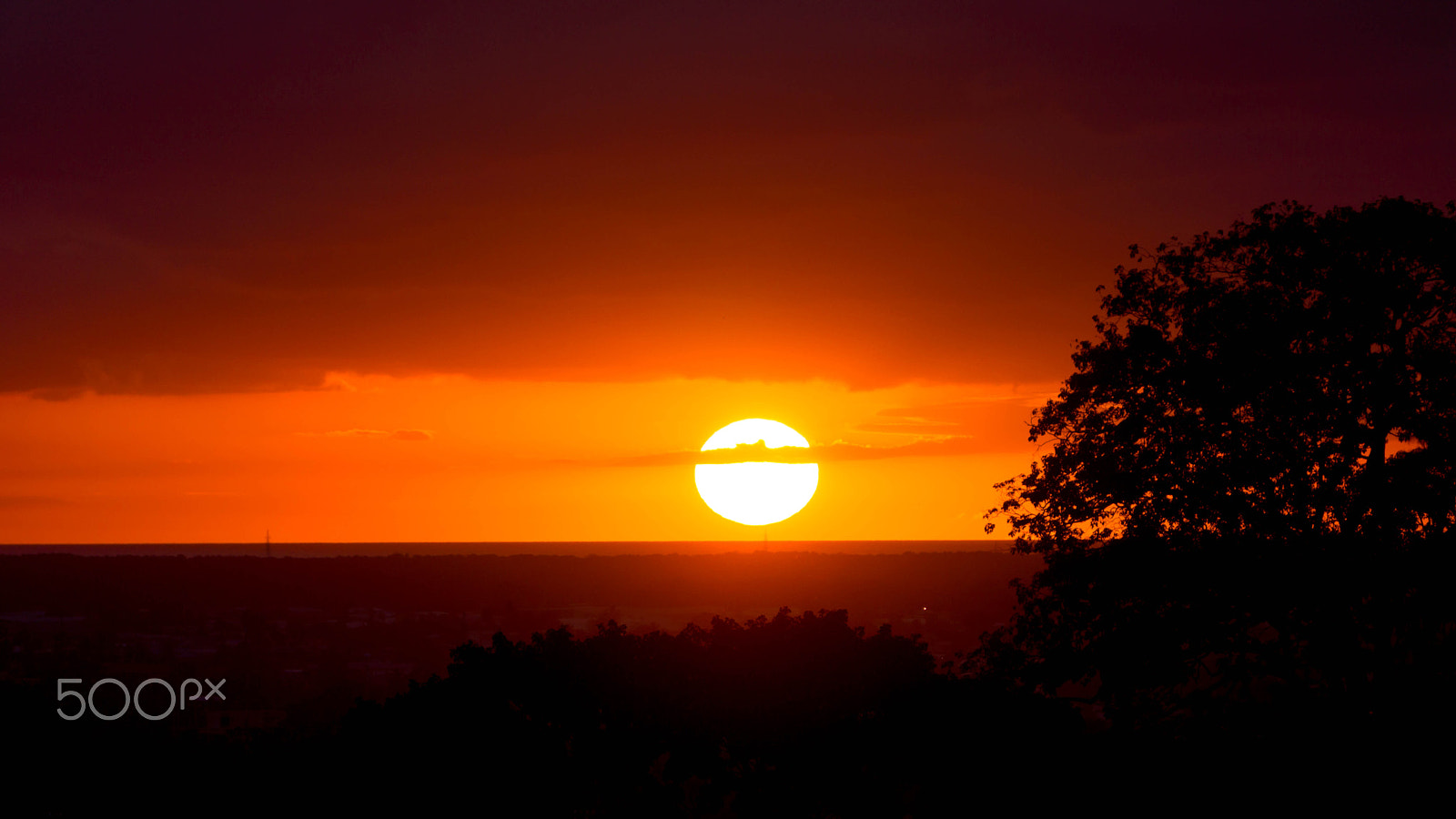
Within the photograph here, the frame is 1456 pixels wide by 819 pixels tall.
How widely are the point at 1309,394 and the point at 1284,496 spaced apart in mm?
1994

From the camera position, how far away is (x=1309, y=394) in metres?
26.1

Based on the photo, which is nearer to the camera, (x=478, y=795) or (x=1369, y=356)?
(x=478, y=795)

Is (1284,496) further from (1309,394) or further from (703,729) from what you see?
(703,729)

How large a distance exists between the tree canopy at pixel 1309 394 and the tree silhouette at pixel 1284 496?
38 mm

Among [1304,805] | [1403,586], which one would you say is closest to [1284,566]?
[1403,586]

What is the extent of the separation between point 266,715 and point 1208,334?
328ft

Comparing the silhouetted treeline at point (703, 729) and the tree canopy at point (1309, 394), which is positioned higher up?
the tree canopy at point (1309, 394)

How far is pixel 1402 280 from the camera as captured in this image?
86.2ft

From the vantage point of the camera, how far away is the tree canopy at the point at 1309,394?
25688 mm

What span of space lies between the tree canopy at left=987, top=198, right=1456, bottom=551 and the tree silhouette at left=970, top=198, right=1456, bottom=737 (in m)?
0.04

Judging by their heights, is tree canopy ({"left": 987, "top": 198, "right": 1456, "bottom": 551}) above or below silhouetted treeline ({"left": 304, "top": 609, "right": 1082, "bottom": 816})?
above

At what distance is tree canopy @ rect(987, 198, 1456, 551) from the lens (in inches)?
1011

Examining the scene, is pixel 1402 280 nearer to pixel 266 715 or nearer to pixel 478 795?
pixel 478 795

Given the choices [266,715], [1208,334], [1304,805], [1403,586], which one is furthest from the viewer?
[266,715]
